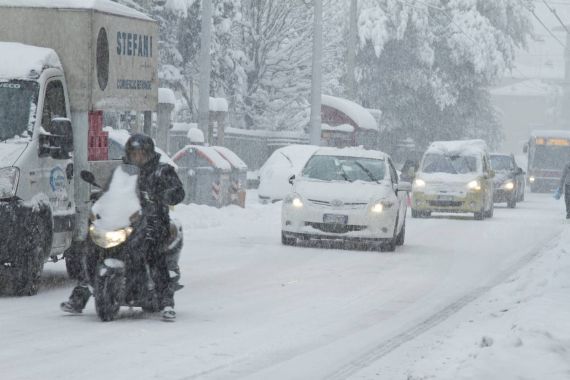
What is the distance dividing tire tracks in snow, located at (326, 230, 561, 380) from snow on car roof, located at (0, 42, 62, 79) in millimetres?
→ 4655

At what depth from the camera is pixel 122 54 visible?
16.9 metres

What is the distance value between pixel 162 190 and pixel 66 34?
4.14 m

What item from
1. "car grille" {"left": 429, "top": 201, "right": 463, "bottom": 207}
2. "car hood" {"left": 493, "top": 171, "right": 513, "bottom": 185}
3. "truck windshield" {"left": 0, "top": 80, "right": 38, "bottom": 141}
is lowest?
"car grille" {"left": 429, "top": 201, "right": 463, "bottom": 207}

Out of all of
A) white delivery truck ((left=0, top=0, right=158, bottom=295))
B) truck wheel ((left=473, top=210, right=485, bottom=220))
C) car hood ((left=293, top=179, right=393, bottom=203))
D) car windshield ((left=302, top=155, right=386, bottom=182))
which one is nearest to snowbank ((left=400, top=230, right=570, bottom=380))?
white delivery truck ((left=0, top=0, right=158, bottom=295))

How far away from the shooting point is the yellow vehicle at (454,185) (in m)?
34.3

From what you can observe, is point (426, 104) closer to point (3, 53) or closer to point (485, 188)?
point (485, 188)

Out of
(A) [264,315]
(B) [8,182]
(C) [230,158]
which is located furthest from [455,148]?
(A) [264,315]

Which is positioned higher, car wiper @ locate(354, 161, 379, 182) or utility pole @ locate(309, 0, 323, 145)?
utility pole @ locate(309, 0, 323, 145)

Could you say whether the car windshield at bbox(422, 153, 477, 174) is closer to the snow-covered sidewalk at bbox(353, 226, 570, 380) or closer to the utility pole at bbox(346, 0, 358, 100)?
the utility pole at bbox(346, 0, 358, 100)

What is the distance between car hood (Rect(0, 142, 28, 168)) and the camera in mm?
13766

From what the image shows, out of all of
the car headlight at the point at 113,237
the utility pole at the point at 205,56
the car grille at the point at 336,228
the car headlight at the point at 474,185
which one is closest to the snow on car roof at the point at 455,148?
the car headlight at the point at 474,185

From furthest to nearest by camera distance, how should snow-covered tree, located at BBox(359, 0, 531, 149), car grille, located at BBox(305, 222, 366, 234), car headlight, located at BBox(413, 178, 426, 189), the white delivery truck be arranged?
snow-covered tree, located at BBox(359, 0, 531, 149) → car headlight, located at BBox(413, 178, 426, 189) → car grille, located at BBox(305, 222, 366, 234) → the white delivery truck

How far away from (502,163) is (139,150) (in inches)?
1428

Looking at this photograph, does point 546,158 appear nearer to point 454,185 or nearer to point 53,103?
point 454,185
